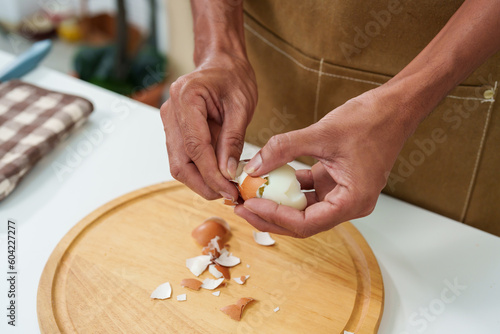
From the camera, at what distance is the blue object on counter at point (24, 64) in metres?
1.49

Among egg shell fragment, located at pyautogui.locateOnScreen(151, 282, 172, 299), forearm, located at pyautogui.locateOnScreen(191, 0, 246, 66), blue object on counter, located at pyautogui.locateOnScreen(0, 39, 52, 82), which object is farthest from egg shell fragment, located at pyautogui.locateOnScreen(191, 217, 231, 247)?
blue object on counter, located at pyautogui.locateOnScreen(0, 39, 52, 82)

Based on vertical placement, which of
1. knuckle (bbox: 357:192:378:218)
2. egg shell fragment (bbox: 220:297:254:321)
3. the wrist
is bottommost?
egg shell fragment (bbox: 220:297:254:321)

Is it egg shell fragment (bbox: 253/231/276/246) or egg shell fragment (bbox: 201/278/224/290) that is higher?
egg shell fragment (bbox: 253/231/276/246)

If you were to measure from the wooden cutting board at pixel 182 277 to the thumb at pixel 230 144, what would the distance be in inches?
7.6

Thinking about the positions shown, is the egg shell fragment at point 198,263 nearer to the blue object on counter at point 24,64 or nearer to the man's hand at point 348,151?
the man's hand at point 348,151

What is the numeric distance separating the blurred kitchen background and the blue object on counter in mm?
636

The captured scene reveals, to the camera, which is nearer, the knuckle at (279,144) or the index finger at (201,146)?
the knuckle at (279,144)

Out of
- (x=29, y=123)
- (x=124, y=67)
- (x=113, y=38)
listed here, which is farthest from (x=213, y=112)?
(x=113, y=38)

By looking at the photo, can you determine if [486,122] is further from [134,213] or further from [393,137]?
[134,213]

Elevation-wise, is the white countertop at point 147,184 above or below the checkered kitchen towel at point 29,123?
below

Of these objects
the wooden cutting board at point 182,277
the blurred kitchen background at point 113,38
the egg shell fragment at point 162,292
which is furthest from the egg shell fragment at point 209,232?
the blurred kitchen background at point 113,38

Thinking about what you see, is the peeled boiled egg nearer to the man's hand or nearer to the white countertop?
the man's hand

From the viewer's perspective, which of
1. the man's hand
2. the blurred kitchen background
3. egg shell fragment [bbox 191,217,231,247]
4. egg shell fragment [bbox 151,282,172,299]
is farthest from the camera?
the blurred kitchen background

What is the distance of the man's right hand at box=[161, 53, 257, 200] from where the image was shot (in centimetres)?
90
